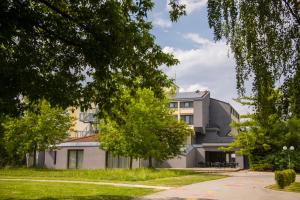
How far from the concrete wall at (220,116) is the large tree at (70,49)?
2142 inches

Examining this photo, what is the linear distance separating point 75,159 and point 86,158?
82.1 inches

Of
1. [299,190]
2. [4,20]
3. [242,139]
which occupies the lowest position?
[299,190]

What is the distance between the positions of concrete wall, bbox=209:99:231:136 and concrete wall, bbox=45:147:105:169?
2597cm

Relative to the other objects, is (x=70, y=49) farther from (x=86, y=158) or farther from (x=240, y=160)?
(x=240, y=160)

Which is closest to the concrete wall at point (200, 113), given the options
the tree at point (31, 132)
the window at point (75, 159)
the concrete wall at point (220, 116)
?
the concrete wall at point (220, 116)

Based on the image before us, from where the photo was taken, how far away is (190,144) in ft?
188

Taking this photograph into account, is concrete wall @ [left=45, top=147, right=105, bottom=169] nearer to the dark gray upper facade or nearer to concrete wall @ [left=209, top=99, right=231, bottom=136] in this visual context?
the dark gray upper facade

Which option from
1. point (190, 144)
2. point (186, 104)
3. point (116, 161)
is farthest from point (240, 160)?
point (116, 161)

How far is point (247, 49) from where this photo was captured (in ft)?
34.9

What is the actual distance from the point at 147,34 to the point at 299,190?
1267cm

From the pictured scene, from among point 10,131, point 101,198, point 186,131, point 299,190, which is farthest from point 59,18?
point 10,131

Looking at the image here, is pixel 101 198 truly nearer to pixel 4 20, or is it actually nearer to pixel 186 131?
pixel 4 20

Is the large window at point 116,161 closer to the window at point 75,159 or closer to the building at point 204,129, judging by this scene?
the window at point 75,159

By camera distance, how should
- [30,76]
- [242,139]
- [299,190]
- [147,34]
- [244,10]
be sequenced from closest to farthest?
[244,10] < [30,76] < [147,34] < [299,190] < [242,139]
